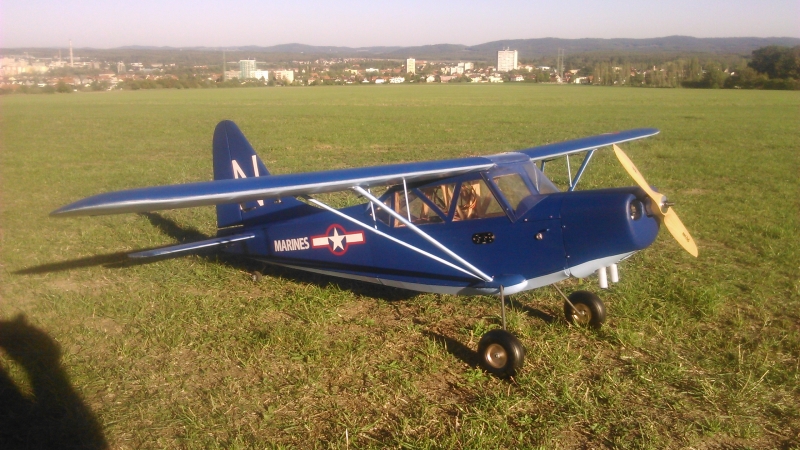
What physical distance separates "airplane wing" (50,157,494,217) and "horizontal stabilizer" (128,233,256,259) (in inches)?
84.4

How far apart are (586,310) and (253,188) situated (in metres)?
3.27

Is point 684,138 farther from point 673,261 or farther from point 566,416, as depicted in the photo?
point 566,416

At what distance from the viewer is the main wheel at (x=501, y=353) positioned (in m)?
4.86

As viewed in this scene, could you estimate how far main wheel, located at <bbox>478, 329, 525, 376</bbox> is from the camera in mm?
4855

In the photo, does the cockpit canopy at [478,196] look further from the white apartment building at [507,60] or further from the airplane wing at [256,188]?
the white apartment building at [507,60]

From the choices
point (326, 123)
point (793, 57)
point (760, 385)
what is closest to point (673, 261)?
point (760, 385)

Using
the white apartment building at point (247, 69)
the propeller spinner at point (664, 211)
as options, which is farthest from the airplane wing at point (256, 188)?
the white apartment building at point (247, 69)

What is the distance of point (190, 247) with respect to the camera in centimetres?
669

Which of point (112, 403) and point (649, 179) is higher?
point (649, 179)

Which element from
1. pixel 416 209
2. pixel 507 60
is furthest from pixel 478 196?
pixel 507 60

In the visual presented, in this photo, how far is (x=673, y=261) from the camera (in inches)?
311

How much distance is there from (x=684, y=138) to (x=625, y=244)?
2028 centimetres

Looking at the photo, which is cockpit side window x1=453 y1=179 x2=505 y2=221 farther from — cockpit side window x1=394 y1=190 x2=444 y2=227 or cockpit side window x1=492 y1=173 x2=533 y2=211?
cockpit side window x1=394 y1=190 x2=444 y2=227

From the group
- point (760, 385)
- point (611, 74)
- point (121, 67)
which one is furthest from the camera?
point (121, 67)
